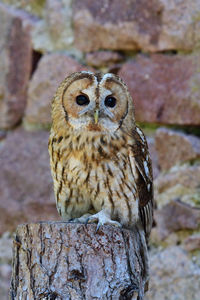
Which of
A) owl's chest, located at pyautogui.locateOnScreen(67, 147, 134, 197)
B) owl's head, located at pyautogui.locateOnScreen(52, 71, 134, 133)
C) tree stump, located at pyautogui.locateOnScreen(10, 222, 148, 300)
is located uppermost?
owl's head, located at pyautogui.locateOnScreen(52, 71, 134, 133)

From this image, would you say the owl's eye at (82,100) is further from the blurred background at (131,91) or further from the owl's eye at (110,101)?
the blurred background at (131,91)

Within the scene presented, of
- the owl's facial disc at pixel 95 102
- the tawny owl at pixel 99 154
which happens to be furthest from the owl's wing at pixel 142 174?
the owl's facial disc at pixel 95 102

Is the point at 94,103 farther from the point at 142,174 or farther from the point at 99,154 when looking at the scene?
the point at 142,174

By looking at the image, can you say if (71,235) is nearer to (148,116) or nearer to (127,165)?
(127,165)

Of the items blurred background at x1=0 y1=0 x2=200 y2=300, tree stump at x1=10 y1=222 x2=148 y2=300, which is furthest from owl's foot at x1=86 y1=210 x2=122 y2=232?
blurred background at x1=0 y1=0 x2=200 y2=300

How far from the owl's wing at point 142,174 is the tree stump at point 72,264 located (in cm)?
45

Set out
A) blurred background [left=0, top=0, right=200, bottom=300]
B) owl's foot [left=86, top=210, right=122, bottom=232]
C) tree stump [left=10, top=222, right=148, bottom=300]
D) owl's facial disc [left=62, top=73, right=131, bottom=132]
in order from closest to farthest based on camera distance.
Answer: tree stump [left=10, top=222, right=148, bottom=300], owl's foot [left=86, top=210, right=122, bottom=232], owl's facial disc [left=62, top=73, right=131, bottom=132], blurred background [left=0, top=0, right=200, bottom=300]

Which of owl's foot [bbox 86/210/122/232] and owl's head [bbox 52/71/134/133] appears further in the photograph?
owl's head [bbox 52/71/134/133]

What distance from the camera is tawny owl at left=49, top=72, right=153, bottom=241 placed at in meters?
2.04

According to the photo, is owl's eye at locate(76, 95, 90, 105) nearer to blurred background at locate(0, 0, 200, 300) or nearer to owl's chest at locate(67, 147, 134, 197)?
owl's chest at locate(67, 147, 134, 197)

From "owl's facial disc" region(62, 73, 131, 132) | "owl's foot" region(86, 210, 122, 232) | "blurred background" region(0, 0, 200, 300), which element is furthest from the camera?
"blurred background" region(0, 0, 200, 300)

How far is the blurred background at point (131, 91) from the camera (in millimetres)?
2365

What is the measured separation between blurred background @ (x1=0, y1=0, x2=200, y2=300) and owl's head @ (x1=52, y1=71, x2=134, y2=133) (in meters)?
0.35

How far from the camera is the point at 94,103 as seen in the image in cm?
203
